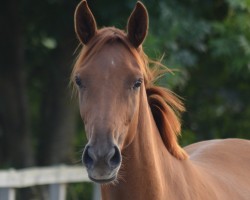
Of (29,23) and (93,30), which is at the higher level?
(93,30)

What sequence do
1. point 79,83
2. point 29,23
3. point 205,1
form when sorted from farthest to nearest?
point 29,23 → point 205,1 → point 79,83

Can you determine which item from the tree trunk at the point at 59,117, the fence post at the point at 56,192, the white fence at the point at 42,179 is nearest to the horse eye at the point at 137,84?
the white fence at the point at 42,179

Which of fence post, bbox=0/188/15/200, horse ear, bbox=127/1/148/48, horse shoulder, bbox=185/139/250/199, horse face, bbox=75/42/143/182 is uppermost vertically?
horse ear, bbox=127/1/148/48

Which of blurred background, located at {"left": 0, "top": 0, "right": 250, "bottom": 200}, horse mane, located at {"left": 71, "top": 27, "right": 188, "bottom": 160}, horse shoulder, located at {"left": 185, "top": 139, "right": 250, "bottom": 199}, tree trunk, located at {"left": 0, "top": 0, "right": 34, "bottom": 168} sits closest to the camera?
horse mane, located at {"left": 71, "top": 27, "right": 188, "bottom": 160}

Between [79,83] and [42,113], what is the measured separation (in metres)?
8.84

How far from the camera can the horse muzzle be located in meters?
4.25

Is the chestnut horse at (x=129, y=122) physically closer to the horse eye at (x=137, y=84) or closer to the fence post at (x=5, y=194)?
the horse eye at (x=137, y=84)

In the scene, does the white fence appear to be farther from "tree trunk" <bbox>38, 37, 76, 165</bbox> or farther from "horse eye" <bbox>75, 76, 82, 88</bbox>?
"horse eye" <bbox>75, 76, 82, 88</bbox>

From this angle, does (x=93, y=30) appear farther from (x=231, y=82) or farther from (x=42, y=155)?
(x=42, y=155)

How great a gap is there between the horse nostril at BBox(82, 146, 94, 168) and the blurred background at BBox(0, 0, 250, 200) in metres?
5.56

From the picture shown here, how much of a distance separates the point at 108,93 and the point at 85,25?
595 millimetres

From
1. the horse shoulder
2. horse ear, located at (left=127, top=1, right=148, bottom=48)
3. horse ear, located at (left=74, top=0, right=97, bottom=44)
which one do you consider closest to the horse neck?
horse ear, located at (left=127, top=1, right=148, bottom=48)

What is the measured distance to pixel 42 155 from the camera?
517 inches

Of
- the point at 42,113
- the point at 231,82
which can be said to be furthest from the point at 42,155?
the point at 231,82
